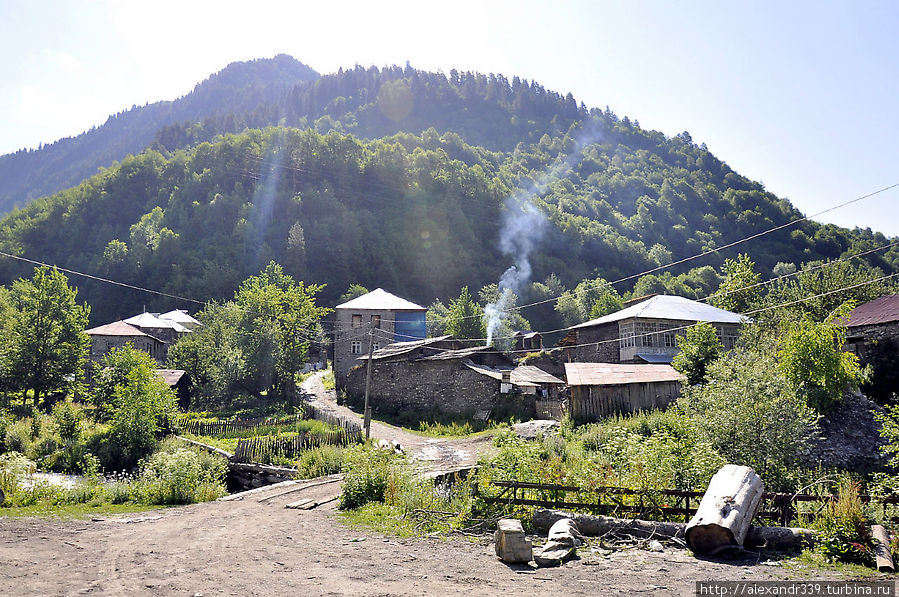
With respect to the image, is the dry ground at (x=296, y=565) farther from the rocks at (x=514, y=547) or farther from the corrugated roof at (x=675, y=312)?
the corrugated roof at (x=675, y=312)

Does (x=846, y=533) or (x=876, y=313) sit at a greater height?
(x=876, y=313)

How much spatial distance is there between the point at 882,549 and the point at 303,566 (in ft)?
25.2

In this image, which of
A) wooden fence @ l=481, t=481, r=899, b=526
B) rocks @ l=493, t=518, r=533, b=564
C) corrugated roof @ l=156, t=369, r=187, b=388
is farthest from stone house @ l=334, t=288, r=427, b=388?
rocks @ l=493, t=518, r=533, b=564

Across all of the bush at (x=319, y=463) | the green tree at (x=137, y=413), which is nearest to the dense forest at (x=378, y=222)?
the green tree at (x=137, y=413)

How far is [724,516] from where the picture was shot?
25.9ft

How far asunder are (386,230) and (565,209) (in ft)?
139

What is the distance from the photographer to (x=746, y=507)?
8156 mm

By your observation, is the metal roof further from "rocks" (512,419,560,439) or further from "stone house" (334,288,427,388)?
"stone house" (334,288,427,388)

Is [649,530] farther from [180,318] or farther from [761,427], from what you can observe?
[180,318]

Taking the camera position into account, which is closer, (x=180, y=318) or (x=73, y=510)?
(x=73, y=510)

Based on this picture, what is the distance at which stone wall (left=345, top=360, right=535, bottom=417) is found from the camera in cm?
2861

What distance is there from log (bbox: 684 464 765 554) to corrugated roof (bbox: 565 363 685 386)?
1417 centimetres

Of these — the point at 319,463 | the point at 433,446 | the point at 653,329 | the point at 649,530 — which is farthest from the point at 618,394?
the point at 649,530

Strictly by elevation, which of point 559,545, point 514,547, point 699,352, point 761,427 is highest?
point 699,352
